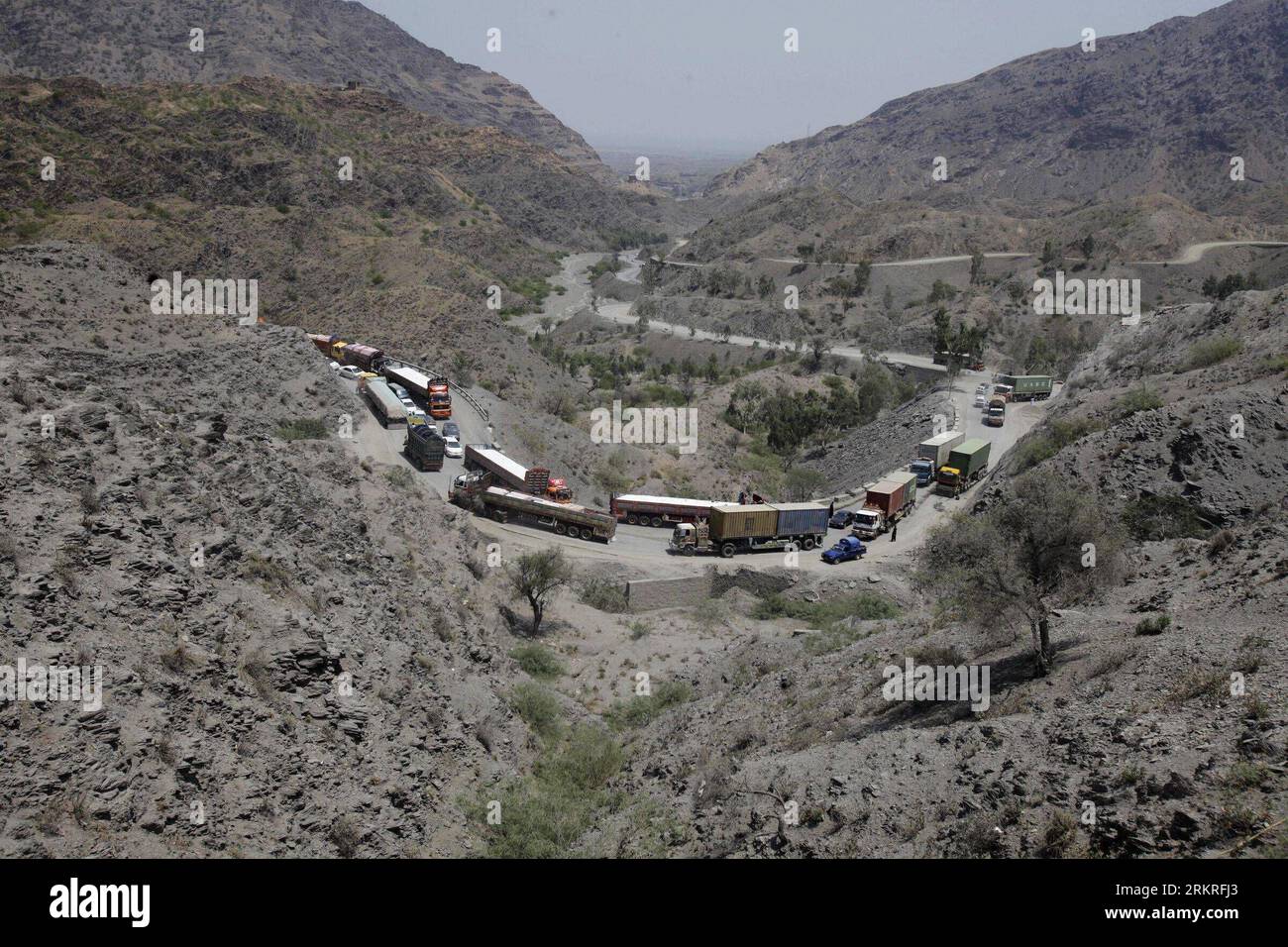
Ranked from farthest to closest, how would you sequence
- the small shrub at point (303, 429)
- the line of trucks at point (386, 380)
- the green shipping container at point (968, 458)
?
the line of trucks at point (386, 380), the green shipping container at point (968, 458), the small shrub at point (303, 429)

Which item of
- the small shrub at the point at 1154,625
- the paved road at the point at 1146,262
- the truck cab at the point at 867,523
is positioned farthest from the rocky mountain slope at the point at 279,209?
the small shrub at the point at 1154,625

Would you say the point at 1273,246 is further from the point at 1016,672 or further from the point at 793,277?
the point at 1016,672

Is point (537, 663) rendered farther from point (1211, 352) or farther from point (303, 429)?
point (1211, 352)

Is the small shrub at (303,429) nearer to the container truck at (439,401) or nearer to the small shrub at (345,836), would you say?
the container truck at (439,401)

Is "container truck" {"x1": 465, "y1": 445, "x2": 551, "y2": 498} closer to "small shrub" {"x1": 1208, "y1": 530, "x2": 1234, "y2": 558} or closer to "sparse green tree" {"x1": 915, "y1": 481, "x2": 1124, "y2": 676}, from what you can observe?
"sparse green tree" {"x1": 915, "y1": 481, "x2": 1124, "y2": 676}

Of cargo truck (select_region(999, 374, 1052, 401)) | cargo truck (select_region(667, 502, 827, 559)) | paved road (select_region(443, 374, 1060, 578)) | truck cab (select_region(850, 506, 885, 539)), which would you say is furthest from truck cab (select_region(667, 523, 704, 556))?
cargo truck (select_region(999, 374, 1052, 401))

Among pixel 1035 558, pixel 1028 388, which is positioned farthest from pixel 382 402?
pixel 1028 388
